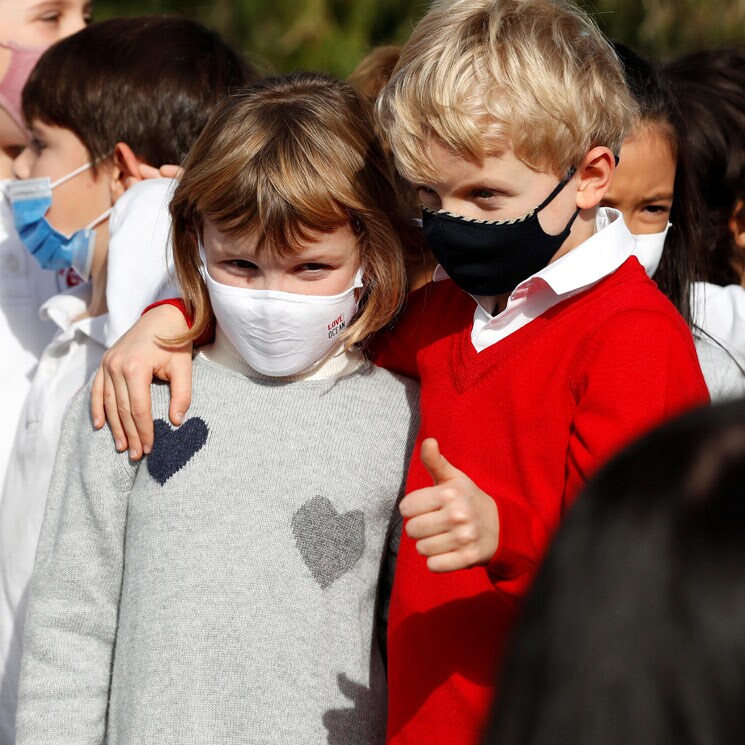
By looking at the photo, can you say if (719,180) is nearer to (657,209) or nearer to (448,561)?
(657,209)

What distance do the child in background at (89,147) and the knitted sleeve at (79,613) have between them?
685 mm

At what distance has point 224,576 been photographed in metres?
2.18

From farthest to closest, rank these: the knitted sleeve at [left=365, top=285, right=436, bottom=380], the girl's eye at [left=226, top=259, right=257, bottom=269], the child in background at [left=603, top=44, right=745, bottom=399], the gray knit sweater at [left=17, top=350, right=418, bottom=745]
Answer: the child in background at [left=603, top=44, right=745, bottom=399] → the knitted sleeve at [left=365, top=285, right=436, bottom=380] → the girl's eye at [left=226, top=259, right=257, bottom=269] → the gray knit sweater at [left=17, top=350, right=418, bottom=745]

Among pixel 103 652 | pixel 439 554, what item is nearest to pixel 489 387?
pixel 439 554

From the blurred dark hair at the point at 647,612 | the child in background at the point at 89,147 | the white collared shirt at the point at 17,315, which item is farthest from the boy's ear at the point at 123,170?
the blurred dark hair at the point at 647,612

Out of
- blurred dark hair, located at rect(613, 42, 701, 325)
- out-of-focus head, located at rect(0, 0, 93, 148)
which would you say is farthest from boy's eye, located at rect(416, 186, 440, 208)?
out-of-focus head, located at rect(0, 0, 93, 148)

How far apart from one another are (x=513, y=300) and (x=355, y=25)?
196 inches

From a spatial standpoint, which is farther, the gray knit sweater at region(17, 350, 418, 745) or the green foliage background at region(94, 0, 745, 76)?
the green foliage background at region(94, 0, 745, 76)

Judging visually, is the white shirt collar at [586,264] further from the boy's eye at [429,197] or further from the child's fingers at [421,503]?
the child's fingers at [421,503]

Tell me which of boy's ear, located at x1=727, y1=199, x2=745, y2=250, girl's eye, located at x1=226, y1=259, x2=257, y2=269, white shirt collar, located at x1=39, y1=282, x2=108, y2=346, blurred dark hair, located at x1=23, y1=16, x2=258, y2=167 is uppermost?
girl's eye, located at x1=226, y1=259, x2=257, y2=269

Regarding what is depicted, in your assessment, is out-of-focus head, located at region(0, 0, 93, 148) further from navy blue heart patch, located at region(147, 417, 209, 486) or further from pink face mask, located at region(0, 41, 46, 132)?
navy blue heart patch, located at region(147, 417, 209, 486)

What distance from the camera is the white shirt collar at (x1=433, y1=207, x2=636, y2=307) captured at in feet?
6.43

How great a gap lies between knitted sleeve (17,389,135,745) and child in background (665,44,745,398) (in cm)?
141

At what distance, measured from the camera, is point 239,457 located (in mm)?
2270
